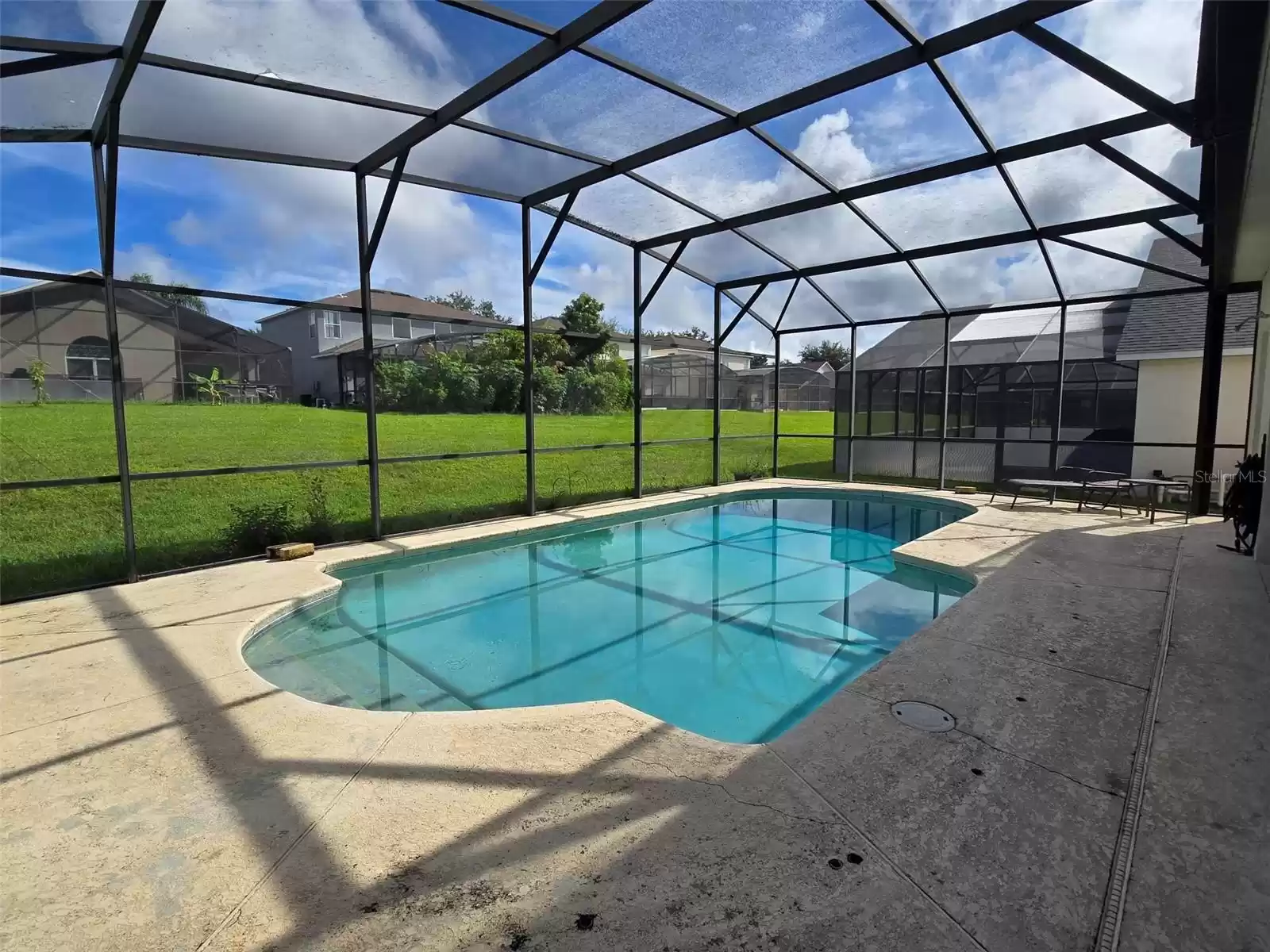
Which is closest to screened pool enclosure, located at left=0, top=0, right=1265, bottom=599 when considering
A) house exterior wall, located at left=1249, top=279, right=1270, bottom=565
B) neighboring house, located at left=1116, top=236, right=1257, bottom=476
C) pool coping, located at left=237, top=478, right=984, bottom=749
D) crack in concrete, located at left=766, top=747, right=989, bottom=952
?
neighboring house, located at left=1116, top=236, right=1257, bottom=476

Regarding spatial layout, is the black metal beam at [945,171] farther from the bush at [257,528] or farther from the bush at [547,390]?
A: the bush at [257,528]

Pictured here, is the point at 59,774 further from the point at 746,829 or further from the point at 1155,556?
the point at 1155,556

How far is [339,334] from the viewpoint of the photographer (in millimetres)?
6438

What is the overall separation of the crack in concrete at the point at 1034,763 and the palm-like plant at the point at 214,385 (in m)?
6.49

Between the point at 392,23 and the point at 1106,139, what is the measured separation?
5312mm

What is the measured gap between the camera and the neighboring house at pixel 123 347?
4777 mm

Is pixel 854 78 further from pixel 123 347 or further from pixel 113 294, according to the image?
pixel 123 347

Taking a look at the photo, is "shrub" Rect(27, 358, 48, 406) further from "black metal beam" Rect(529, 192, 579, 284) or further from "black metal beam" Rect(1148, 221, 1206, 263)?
"black metal beam" Rect(1148, 221, 1206, 263)

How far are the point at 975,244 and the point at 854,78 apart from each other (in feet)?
13.4

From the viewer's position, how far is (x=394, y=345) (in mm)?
6965

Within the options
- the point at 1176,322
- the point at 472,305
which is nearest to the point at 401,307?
the point at 472,305

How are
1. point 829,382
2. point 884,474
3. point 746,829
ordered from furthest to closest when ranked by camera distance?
point 829,382 < point 884,474 < point 746,829

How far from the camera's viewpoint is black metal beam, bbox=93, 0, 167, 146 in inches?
127

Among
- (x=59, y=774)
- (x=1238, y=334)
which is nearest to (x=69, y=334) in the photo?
(x=59, y=774)
